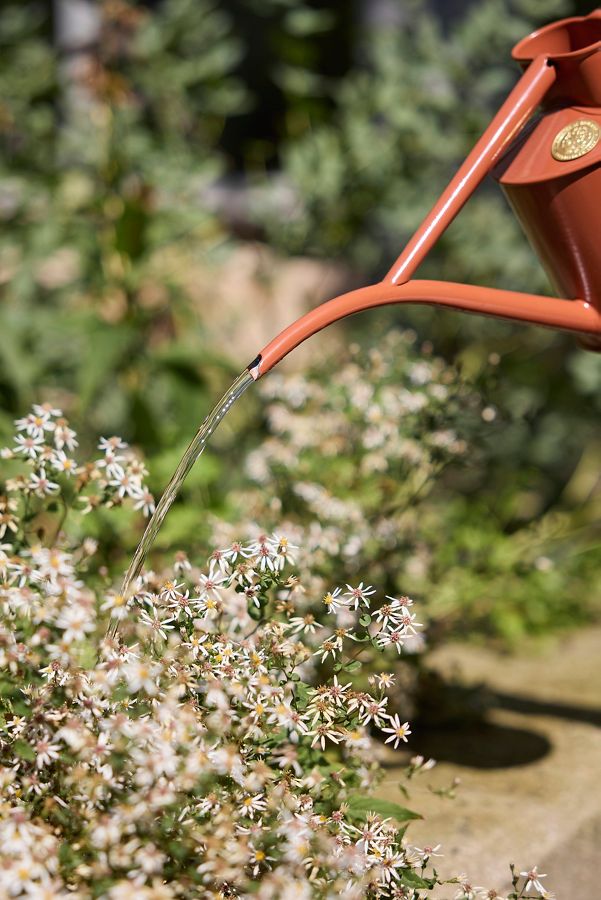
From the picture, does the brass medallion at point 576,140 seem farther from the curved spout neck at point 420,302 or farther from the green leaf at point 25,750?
the green leaf at point 25,750

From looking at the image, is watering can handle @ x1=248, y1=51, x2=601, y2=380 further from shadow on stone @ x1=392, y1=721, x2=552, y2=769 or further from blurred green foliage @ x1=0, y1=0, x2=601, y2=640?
blurred green foliage @ x1=0, y1=0, x2=601, y2=640

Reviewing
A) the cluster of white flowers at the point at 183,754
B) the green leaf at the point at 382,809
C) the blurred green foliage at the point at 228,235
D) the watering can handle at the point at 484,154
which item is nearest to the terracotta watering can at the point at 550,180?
the watering can handle at the point at 484,154

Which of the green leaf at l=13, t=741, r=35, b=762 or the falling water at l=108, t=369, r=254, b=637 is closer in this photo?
the green leaf at l=13, t=741, r=35, b=762

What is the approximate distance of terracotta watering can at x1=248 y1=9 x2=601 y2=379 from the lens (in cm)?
110

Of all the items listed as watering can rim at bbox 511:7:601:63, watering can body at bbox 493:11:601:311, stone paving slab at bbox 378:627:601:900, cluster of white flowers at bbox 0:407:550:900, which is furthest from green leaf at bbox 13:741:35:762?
watering can rim at bbox 511:7:601:63

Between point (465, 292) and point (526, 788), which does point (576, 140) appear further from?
point (526, 788)

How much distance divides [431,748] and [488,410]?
551 millimetres

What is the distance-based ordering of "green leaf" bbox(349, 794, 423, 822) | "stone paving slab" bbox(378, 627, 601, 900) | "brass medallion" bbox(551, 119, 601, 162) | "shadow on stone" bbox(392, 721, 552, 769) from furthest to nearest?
"shadow on stone" bbox(392, 721, 552, 769) → "stone paving slab" bbox(378, 627, 601, 900) → "brass medallion" bbox(551, 119, 601, 162) → "green leaf" bbox(349, 794, 423, 822)

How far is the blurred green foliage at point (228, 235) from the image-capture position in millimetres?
2242

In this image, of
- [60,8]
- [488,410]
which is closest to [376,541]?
[488,410]

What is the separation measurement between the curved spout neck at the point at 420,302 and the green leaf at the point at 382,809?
1.52ft

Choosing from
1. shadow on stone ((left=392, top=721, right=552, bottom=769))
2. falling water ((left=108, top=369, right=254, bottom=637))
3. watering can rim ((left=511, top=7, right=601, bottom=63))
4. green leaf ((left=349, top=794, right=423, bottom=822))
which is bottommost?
shadow on stone ((left=392, top=721, right=552, bottom=769))

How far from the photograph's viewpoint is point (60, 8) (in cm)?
383

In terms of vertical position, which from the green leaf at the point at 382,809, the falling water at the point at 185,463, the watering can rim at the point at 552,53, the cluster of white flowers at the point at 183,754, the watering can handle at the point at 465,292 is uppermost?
the watering can rim at the point at 552,53
